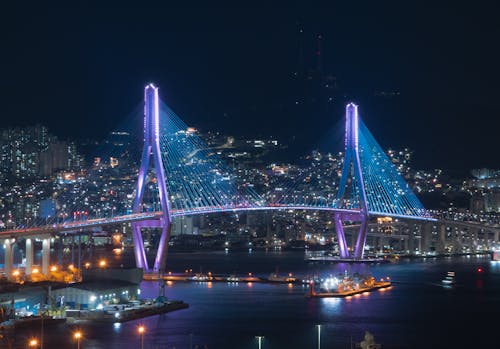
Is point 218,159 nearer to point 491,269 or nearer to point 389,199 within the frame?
point 389,199

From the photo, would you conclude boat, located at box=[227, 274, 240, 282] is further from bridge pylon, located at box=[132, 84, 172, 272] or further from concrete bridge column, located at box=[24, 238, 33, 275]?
concrete bridge column, located at box=[24, 238, 33, 275]

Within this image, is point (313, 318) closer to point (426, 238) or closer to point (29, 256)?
Answer: point (29, 256)

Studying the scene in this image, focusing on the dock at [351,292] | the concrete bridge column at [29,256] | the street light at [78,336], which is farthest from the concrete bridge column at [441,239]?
the street light at [78,336]

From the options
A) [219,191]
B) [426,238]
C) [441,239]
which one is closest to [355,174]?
[219,191]

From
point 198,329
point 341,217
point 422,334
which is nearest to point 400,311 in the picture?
point 422,334

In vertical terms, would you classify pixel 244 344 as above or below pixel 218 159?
below

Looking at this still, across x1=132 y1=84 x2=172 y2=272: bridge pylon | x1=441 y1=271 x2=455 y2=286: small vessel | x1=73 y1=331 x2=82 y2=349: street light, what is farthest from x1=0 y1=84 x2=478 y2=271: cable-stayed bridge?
x1=73 y1=331 x2=82 y2=349: street light

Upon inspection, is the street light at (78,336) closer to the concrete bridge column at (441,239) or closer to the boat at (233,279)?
the boat at (233,279)
